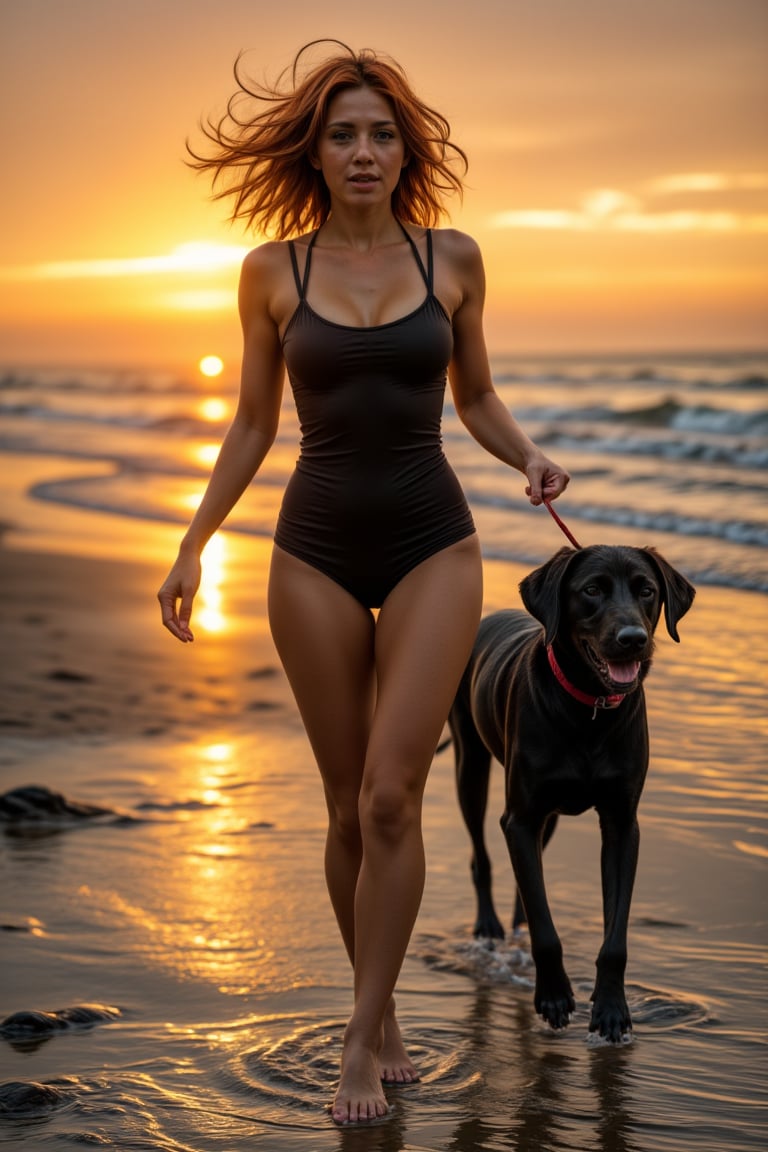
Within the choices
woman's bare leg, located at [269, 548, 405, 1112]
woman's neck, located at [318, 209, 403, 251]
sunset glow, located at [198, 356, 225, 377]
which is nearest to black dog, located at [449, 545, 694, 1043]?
woman's bare leg, located at [269, 548, 405, 1112]

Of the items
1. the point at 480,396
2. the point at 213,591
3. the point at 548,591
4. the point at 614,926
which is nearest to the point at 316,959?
the point at 614,926

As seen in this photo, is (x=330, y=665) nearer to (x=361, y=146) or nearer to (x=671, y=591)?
(x=671, y=591)

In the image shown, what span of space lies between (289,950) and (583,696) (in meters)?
1.30

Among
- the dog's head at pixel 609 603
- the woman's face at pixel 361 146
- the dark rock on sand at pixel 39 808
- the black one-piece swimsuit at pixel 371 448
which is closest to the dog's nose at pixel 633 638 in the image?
the dog's head at pixel 609 603

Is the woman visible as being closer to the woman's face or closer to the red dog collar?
the woman's face

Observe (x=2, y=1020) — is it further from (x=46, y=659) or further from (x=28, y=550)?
(x=28, y=550)

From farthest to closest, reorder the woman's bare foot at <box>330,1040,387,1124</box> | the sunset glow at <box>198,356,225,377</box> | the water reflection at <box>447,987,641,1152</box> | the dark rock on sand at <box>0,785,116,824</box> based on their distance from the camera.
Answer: the sunset glow at <box>198,356,225,377</box>
the dark rock on sand at <box>0,785,116,824</box>
the woman's bare foot at <box>330,1040,387,1124</box>
the water reflection at <box>447,987,641,1152</box>

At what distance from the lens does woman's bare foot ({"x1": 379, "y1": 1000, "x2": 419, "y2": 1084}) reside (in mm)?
3908

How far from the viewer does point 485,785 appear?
209 inches

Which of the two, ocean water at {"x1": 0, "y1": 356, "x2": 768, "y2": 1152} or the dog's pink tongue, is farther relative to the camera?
the dog's pink tongue

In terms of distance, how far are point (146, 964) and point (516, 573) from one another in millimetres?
7427

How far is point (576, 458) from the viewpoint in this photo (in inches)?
868

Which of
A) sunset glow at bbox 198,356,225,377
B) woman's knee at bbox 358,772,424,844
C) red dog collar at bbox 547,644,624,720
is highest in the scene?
sunset glow at bbox 198,356,225,377

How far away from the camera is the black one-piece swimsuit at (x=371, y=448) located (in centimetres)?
377
